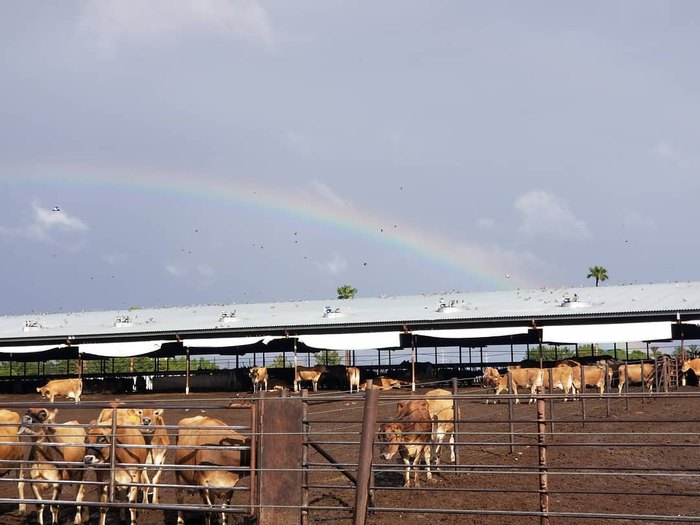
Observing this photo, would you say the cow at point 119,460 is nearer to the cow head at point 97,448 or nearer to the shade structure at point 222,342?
the cow head at point 97,448

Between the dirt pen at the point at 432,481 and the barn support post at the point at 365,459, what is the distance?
0.01 m

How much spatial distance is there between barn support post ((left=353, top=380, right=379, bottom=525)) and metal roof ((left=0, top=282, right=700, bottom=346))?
92.8ft

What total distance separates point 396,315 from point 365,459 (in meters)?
→ 31.9

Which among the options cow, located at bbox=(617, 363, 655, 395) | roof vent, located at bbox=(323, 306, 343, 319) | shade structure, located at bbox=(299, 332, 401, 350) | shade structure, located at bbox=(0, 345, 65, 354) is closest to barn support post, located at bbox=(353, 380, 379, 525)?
cow, located at bbox=(617, 363, 655, 395)

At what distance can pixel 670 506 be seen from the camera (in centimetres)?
1168

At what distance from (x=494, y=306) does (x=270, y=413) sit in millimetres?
32973

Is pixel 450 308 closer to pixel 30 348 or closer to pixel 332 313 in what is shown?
pixel 332 313

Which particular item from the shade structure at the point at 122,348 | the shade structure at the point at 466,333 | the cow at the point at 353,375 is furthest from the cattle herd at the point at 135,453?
the shade structure at the point at 122,348

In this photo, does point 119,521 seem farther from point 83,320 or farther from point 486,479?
point 83,320

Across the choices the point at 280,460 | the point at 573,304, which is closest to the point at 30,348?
the point at 573,304

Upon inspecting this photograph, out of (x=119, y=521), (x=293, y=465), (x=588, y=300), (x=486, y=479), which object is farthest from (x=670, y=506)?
(x=588, y=300)

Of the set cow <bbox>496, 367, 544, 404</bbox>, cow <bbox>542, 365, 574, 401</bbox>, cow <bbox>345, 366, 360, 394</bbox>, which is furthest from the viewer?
cow <bbox>345, 366, 360, 394</bbox>

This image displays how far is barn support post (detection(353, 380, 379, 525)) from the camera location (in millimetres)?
8445

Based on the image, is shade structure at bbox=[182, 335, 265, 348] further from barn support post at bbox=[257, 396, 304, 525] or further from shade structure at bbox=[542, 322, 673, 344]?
barn support post at bbox=[257, 396, 304, 525]
